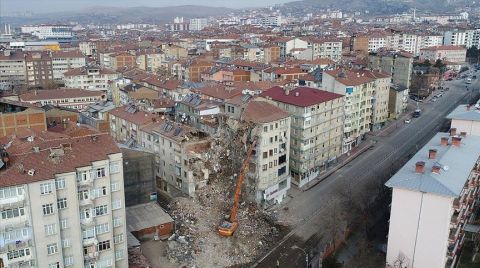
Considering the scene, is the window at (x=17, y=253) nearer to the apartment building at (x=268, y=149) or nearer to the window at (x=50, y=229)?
the window at (x=50, y=229)

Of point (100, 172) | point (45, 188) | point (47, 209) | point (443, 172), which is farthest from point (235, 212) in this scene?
point (45, 188)

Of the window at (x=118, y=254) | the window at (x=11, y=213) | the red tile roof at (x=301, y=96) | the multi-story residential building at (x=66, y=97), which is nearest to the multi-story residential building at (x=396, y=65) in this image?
the red tile roof at (x=301, y=96)

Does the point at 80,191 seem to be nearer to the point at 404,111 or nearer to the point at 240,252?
the point at 240,252

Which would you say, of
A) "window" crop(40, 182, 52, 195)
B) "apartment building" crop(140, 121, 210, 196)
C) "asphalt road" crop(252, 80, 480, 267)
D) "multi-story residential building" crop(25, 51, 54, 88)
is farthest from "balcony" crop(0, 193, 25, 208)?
"multi-story residential building" crop(25, 51, 54, 88)

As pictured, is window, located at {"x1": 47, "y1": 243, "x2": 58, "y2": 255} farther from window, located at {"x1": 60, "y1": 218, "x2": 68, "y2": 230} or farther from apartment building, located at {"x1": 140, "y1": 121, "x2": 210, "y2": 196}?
apartment building, located at {"x1": 140, "y1": 121, "x2": 210, "y2": 196}

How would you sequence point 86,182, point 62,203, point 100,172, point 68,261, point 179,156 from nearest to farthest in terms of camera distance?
point 62,203 < point 86,182 < point 68,261 < point 100,172 < point 179,156

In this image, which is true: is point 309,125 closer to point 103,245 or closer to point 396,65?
point 103,245

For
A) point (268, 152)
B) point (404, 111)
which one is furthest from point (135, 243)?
point (404, 111)
